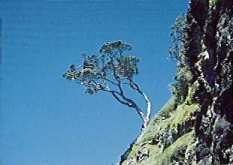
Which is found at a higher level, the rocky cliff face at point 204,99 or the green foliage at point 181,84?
the green foliage at point 181,84

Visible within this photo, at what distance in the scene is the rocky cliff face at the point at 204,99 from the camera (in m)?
19.5

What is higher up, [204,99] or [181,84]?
[181,84]

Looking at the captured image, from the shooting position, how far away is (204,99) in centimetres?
2336

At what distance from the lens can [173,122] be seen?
27.8 m

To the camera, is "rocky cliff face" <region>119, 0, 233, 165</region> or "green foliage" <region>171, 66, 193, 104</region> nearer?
"rocky cliff face" <region>119, 0, 233, 165</region>

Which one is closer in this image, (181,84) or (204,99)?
(204,99)

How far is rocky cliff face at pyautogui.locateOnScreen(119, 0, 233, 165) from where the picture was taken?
64.1 ft

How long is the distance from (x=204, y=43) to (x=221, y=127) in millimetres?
4774

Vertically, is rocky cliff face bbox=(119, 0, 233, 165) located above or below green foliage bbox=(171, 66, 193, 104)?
below

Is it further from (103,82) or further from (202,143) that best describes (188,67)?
(103,82)

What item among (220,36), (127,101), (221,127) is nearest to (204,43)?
(220,36)

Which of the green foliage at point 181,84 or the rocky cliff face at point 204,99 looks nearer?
the rocky cliff face at point 204,99

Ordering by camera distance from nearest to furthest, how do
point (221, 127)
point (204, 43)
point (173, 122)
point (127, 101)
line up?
point (221, 127), point (204, 43), point (173, 122), point (127, 101)

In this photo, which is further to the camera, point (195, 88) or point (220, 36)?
point (195, 88)
